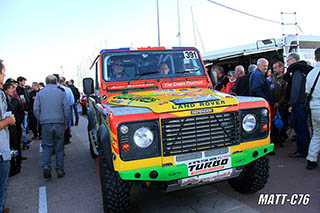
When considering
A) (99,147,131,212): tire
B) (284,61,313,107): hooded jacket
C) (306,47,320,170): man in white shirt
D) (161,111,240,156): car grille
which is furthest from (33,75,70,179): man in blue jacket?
(306,47,320,170): man in white shirt

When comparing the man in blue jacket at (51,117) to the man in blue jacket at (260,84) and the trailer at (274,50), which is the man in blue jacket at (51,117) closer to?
the man in blue jacket at (260,84)

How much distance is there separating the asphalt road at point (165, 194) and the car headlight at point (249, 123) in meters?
0.97

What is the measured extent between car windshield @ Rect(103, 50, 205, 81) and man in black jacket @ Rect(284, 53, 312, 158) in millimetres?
1701

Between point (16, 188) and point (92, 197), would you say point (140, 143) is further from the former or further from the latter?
point (16, 188)

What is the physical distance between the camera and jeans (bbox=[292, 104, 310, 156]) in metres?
4.63

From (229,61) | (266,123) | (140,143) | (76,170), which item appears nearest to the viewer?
(140,143)

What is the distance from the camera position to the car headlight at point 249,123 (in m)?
2.96

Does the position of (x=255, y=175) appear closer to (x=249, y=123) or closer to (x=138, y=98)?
(x=249, y=123)

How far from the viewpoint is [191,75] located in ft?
13.5

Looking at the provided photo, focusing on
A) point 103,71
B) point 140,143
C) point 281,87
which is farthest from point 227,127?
point 281,87

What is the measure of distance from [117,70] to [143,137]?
1.68 m

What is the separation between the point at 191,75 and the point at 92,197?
2.35 m

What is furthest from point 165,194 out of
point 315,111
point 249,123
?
point 315,111

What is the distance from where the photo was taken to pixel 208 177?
108 inches
